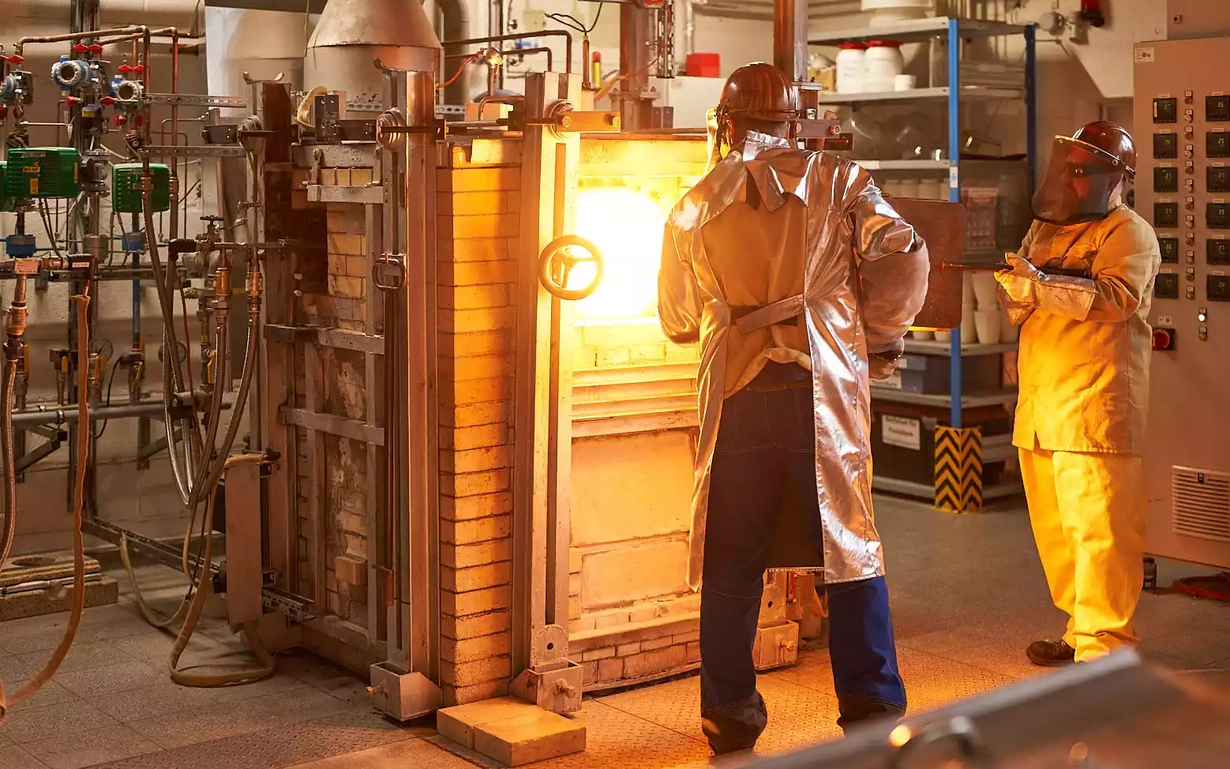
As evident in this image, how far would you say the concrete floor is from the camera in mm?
4254

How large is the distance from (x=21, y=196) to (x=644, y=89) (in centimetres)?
219

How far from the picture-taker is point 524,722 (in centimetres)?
429

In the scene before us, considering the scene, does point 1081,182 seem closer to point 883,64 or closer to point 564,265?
point 564,265

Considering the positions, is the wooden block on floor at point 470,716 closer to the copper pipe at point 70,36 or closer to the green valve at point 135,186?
the green valve at point 135,186

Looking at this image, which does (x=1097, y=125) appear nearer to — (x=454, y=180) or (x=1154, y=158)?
(x=1154, y=158)

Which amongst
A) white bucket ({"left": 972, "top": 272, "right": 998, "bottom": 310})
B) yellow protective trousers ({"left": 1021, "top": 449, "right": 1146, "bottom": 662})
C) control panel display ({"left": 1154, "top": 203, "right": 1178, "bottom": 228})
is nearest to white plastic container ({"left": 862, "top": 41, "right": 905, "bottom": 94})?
white bucket ({"left": 972, "top": 272, "right": 998, "bottom": 310})

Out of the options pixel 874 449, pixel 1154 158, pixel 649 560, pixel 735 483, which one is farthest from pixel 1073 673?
pixel 874 449

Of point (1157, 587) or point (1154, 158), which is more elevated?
point (1154, 158)

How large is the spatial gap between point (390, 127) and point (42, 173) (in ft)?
5.18

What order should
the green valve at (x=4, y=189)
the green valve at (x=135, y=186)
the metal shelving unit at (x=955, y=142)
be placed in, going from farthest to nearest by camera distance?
the metal shelving unit at (x=955, y=142) → the green valve at (x=135, y=186) → the green valve at (x=4, y=189)

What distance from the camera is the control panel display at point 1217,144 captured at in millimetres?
5773

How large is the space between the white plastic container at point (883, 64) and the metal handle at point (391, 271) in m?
4.28

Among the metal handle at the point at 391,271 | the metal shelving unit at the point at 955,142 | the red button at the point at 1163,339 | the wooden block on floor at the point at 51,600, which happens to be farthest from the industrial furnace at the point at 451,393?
the metal shelving unit at the point at 955,142

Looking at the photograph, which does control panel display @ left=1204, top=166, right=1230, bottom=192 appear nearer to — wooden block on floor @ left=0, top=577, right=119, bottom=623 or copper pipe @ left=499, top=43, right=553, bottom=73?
copper pipe @ left=499, top=43, right=553, bottom=73
